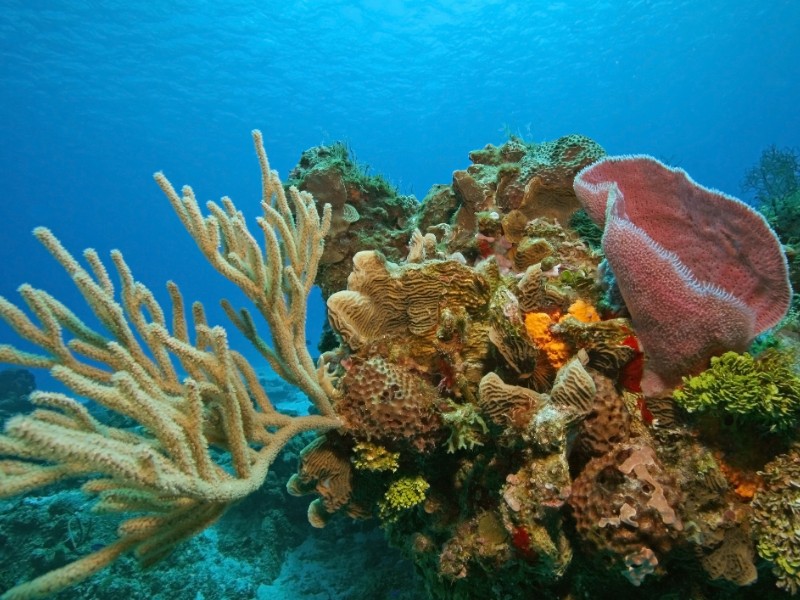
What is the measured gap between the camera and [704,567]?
7.29 feet

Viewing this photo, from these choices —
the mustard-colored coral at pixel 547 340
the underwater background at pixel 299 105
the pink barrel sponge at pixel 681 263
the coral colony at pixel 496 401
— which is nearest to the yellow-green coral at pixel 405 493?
the coral colony at pixel 496 401

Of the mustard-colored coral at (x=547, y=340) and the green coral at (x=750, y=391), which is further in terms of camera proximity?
the mustard-colored coral at (x=547, y=340)

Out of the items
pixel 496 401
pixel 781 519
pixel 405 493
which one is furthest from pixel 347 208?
pixel 781 519

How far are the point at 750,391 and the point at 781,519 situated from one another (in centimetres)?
69

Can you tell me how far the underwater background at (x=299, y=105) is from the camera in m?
7.78

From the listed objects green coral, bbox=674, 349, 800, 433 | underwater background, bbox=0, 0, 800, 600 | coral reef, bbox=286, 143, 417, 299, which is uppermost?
underwater background, bbox=0, 0, 800, 600

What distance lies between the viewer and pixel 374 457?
117 inches

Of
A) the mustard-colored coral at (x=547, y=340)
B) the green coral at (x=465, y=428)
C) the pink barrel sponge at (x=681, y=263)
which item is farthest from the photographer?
the green coral at (x=465, y=428)

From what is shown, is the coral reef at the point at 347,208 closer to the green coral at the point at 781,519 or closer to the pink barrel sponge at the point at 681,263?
the pink barrel sponge at the point at 681,263

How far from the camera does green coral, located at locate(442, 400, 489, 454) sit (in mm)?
2834

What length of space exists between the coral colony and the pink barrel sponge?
0.04ft

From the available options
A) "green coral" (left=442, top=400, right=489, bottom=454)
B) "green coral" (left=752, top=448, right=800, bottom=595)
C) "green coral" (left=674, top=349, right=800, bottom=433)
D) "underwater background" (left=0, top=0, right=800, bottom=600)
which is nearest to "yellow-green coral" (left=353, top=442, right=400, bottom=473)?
"green coral" (left=442, top=400, right=489, bottom=454)

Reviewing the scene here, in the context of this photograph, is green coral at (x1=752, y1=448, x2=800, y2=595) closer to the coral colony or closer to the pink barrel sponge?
the coral colony

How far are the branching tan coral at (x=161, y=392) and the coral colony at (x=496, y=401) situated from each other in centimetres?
1
